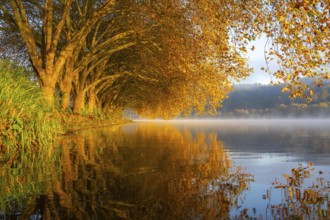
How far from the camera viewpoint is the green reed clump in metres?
8.80

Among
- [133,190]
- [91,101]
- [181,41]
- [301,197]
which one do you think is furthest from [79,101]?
[301,197]

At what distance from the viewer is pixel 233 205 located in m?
3.98

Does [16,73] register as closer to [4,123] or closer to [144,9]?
[4,123]

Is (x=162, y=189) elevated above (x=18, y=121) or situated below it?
below

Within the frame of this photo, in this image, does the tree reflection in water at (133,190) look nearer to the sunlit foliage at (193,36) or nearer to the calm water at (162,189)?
the calm water at (162,189)

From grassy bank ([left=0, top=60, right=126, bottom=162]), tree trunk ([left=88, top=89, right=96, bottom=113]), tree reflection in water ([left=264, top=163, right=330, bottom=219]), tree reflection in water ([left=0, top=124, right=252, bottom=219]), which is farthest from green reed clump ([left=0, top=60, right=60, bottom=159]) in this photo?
tree trunk ([left=88, top=89, right=96, bottom=113])

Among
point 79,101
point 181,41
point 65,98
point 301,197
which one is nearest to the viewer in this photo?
point 301,197

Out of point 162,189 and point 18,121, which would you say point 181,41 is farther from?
point 162,189

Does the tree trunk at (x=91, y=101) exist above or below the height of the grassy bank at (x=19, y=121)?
above

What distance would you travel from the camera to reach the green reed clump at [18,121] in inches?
346

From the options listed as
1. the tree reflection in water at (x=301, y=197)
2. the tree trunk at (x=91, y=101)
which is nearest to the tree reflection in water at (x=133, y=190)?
the tree reflection in water at (x=301, y=197)

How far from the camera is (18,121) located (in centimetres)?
918

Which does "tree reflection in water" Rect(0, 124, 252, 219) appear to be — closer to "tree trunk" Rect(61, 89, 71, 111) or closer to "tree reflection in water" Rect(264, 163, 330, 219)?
"tree reflection in water" Rect(264, 163, 330, 219)

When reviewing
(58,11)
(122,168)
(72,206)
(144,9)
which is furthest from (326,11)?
(58,11)
